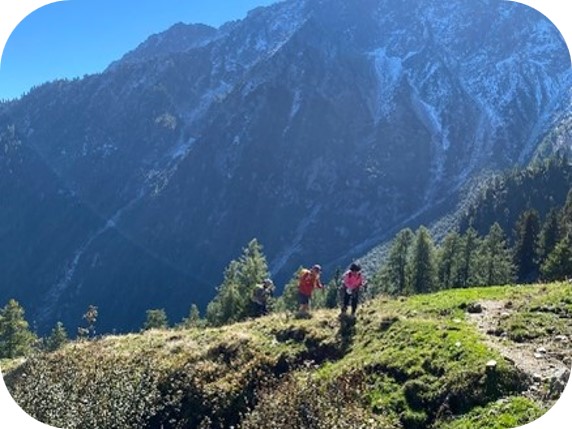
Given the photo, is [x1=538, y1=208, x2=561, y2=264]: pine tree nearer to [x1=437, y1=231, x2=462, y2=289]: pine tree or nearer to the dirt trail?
[x1=437, y1=231, x2=462, y2=289]: pine tree

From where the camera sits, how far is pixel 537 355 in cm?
1100

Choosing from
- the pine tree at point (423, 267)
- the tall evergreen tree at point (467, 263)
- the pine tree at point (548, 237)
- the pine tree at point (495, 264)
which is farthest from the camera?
the tall evergreen tree at point (467, 263)

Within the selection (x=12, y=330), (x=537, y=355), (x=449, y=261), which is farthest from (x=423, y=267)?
(x=537, y=355)

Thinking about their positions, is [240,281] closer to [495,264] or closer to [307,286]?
[495,264]

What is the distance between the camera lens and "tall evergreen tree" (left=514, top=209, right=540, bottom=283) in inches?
2303

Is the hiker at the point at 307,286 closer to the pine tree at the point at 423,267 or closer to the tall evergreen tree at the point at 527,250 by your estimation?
the pine tree at the point at 423,267

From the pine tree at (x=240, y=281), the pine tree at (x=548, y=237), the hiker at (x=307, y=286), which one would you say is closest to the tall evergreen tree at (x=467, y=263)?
the pine tree at (x=548, y=237)

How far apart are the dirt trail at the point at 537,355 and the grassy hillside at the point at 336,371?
31 millimetres

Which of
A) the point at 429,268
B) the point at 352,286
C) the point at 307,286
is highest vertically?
the point at 352,286

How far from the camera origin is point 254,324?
1739 centimetres

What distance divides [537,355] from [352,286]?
19.7 ft

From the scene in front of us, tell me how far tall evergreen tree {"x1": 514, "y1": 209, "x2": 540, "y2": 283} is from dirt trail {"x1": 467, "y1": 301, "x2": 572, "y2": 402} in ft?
153

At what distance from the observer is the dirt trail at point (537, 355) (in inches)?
360

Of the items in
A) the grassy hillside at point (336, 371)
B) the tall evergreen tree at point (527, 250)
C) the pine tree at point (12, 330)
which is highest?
the grassy hillside at point (336, 371)
